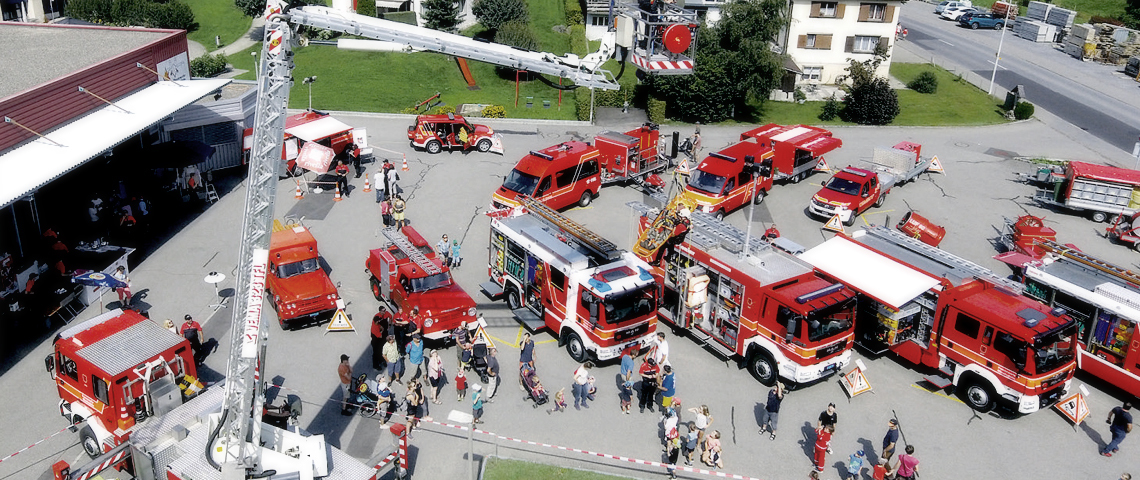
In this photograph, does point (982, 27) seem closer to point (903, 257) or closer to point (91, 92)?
point (903, 257)

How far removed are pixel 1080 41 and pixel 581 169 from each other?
1860 inches

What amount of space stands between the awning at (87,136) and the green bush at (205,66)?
73.9 feet

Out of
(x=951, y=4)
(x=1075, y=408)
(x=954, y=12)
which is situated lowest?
(x=1075, y=408)

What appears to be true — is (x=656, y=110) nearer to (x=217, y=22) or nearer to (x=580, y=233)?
(x=580, y=233)

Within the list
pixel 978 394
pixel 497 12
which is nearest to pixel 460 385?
pixel 978 394

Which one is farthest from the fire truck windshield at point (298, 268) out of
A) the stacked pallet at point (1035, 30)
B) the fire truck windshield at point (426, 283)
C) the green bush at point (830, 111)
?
the stacked pallet at point (1035, 30)

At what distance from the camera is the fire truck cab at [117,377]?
16.3m

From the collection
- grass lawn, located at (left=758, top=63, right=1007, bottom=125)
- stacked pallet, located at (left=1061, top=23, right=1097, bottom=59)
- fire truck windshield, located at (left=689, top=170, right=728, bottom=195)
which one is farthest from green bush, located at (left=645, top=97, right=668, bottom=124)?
stacked pallet, located at (left=1061, top=23, right=1097, bottom=59)

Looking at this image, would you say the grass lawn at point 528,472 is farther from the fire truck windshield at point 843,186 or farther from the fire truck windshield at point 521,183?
the fire truck windshield at point 843,186

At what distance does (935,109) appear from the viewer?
156ft

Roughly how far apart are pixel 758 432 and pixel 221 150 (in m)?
24.5

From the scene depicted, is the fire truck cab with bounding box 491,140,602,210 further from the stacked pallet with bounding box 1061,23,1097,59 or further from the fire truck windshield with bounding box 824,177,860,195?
the stacked pallet with bounding box 1061,23,1097,59

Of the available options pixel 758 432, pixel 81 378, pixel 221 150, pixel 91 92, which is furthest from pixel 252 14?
pixel 758 432

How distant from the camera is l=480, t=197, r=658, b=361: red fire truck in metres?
19.8
